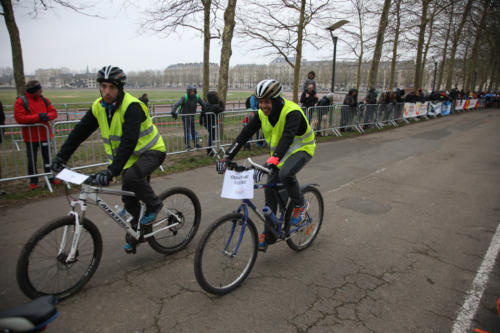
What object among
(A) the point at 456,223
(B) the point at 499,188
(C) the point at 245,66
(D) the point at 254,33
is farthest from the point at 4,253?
(C) the point at 245,66

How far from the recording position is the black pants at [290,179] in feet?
11.6

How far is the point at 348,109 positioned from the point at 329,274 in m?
11.8

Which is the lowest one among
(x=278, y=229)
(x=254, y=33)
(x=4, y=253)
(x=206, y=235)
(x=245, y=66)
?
(x=4, y=253)

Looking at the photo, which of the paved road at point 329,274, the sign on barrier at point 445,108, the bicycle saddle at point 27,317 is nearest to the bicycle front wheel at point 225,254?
the paved road at point 329,274

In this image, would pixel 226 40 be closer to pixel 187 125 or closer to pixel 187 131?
pixel 187 125

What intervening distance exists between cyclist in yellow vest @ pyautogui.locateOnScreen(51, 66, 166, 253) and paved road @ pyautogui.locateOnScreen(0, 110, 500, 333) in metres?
0.68

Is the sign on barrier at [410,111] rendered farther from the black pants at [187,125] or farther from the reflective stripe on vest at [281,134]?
the reflective stripe on vest at [281,134]

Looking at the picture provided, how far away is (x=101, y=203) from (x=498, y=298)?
12.9ft

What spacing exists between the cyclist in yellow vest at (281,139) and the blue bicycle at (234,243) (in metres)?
0.10

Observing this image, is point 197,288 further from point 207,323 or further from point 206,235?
point 206,235

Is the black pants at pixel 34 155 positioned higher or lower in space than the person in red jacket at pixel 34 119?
lower

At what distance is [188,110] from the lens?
1014 centimetres

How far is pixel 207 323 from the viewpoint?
9.07 feet

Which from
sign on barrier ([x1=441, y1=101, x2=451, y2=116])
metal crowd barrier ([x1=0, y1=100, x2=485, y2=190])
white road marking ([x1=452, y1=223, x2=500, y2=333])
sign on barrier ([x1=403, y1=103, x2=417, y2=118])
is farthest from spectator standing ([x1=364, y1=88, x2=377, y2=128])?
sign on barrier ([x1=441, y1=101, x2=451, y2=116])
